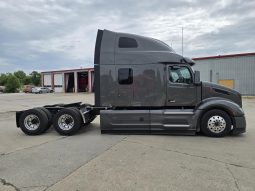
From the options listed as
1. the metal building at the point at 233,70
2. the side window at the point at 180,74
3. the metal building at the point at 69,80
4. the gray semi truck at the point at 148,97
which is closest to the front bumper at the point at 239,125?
the gray semi truck at the point at 148,97

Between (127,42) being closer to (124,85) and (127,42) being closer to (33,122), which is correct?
(124,85)

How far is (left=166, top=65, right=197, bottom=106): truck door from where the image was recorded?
8461mm

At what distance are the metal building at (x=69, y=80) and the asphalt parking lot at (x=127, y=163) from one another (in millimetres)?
45817

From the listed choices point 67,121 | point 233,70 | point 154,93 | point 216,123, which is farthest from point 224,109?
point 233,70

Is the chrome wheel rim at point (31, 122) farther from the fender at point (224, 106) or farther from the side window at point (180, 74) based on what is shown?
the fender at point (224, 106)

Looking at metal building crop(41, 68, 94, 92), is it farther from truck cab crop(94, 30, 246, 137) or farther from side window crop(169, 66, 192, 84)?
side window crop(169, 66, 192, 84)

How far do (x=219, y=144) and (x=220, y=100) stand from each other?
164 cm

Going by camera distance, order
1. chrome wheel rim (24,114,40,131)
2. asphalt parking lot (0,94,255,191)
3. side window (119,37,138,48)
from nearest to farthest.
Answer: asphalt parking lot (0,94,255,191), side window (119,37,138,48), chrome wheel rim (24,114,40,131)

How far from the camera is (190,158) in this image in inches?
227

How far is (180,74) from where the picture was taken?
28.0ft

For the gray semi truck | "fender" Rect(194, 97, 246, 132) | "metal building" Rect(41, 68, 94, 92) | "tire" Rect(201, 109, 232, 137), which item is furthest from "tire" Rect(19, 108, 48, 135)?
"metal building" Rect(41, 68, 94, 92)

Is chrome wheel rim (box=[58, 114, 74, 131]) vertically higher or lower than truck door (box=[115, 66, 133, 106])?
lower

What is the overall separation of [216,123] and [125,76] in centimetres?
323

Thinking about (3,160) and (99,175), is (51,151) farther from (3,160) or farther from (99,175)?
(99,175)
